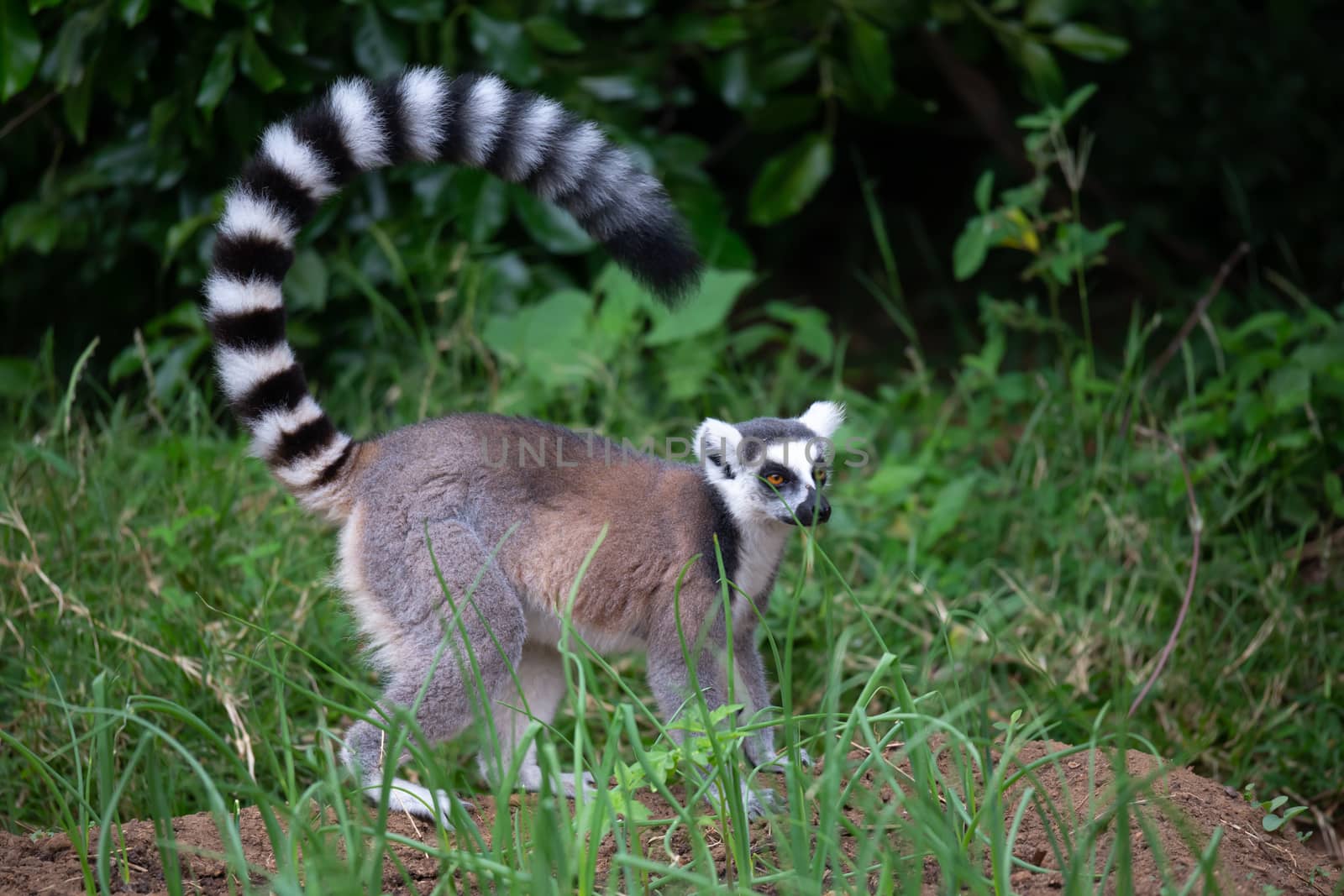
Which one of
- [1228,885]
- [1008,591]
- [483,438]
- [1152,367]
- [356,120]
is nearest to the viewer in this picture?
[1228,885]

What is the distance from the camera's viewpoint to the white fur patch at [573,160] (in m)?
2.98

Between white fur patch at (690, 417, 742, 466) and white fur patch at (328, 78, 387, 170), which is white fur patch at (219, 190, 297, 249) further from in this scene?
white fur patch at (690, 417, 742, 466)

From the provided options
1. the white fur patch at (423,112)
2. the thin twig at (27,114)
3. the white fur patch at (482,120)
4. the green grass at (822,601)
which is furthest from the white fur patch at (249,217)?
the thin twig at (27,114)

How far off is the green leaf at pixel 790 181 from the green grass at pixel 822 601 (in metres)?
0.51

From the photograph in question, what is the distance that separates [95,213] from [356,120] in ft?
9.19

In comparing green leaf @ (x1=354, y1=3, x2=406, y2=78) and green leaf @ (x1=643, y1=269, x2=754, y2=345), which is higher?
green leaf @ (x1=354, y1=3, x2=406, y2=78)

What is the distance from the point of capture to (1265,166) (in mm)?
6492

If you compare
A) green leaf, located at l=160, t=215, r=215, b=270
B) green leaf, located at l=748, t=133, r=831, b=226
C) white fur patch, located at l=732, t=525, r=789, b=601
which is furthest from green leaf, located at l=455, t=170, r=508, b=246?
white fur patch, located at l=732, t=525, r=789, b=601

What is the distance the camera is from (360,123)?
297 cm

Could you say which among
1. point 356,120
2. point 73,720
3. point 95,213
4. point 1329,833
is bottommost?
point 1329,833

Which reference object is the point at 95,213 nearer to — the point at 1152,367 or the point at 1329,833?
the point at 1152,367

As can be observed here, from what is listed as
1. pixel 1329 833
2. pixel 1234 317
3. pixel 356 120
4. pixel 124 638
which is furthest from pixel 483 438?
pixel 1234 317

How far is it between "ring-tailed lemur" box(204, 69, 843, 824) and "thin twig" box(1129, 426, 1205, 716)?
→ 1164mm

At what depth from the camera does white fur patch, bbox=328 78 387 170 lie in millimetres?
2971
